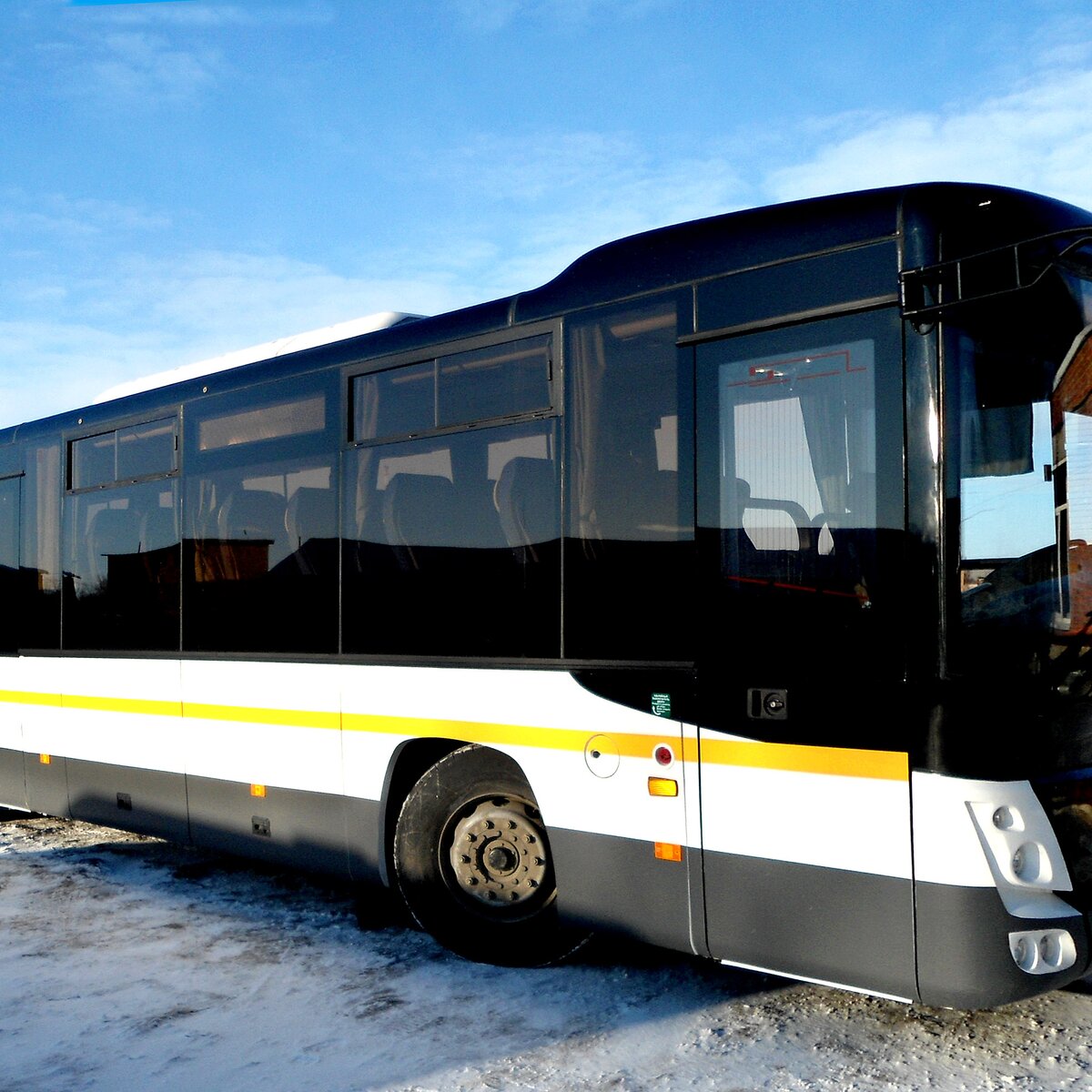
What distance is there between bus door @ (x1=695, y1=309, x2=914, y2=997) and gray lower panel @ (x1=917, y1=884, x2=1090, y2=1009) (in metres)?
0.09

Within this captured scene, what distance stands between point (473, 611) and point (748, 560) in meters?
1.51

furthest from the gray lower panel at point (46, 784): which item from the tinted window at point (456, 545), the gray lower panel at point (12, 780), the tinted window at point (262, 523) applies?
the tinted window at point (456, 545)

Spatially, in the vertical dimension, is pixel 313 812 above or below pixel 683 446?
below

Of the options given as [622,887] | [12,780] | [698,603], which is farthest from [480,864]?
[12,780]

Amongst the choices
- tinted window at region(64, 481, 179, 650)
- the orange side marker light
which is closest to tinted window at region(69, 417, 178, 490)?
tinted window at region(64, 481, 179, 650)

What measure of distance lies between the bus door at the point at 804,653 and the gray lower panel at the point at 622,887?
19 cm

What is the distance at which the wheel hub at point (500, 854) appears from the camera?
5.71 meters

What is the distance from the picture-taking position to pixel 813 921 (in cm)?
457

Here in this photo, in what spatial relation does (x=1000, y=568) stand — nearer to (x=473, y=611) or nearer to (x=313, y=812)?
(x=473, y=611)

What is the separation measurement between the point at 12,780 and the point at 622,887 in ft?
18.7

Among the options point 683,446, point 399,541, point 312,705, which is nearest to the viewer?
point 683,446

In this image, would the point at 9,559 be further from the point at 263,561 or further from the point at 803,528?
the point at 803,528

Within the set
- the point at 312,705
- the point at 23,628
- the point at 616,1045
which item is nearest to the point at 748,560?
the point at 616,1045

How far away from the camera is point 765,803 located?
15.4ft
